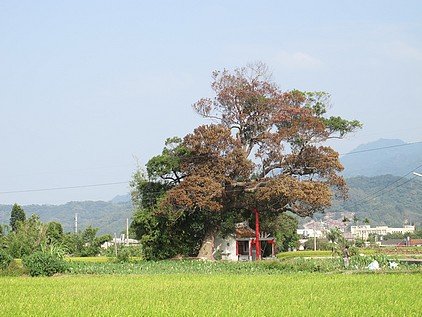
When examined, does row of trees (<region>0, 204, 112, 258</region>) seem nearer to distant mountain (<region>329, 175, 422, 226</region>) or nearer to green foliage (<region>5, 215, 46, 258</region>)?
green foliage (<region>5, 215, 46, 258</region>)

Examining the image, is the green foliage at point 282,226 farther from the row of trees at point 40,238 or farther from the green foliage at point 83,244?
the green foliage at point 83,244

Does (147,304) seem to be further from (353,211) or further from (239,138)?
(353,211)

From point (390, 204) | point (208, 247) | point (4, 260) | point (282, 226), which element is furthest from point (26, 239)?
point (390, 204)

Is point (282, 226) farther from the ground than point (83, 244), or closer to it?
farther from the ground

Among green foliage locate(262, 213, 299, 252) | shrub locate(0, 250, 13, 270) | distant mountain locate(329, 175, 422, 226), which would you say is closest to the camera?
shrub locate(0, 250, 13, 270)

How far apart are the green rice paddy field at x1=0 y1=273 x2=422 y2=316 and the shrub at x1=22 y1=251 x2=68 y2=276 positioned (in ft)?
21.9

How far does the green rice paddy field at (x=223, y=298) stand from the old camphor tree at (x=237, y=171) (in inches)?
650

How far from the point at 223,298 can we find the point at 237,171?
78.3ft

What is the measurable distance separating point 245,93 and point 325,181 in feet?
23.1

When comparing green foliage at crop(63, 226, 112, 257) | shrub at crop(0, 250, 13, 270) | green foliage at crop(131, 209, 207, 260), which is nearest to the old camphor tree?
green foliage at crop(131, 209, 207, 260)

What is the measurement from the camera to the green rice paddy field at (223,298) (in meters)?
14.4

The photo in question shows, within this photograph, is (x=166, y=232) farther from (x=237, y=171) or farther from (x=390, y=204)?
(x=390, y=204)

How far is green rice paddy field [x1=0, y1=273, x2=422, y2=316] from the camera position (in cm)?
1438

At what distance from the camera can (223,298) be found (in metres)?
17.3
